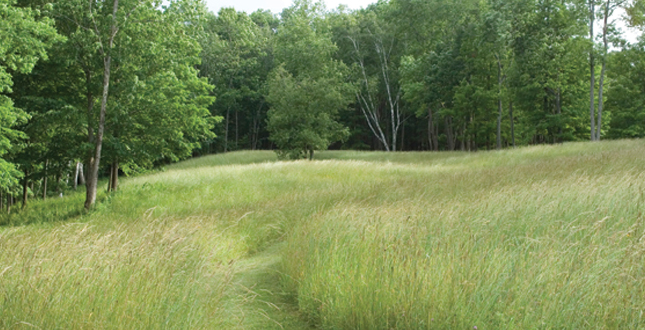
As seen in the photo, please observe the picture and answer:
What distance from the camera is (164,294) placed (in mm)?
3215

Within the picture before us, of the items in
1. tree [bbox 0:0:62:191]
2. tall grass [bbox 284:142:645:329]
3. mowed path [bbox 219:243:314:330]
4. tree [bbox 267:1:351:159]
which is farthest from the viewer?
tree [bbox 267:1:351:159]

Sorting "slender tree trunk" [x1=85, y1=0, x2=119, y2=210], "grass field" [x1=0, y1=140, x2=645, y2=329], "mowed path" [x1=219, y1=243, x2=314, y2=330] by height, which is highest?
"slender tree trunk" [x1=85, y1=0, x2=119, y2=210]

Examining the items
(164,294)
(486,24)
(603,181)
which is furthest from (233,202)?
(486,24)

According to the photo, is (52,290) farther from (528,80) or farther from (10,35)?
(528,80)

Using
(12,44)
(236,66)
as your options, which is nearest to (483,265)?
(12,44)

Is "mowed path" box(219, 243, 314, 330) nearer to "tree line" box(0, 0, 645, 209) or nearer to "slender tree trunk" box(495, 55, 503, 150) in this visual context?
"tree line" box(0, 0, 645, 209)

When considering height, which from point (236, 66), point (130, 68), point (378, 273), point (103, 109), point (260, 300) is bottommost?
point (260, 300)

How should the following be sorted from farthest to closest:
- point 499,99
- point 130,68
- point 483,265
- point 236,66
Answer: point 236,66, point 499,99, point 130,68, point 483,265

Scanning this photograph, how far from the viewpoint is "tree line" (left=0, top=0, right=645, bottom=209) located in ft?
37.4

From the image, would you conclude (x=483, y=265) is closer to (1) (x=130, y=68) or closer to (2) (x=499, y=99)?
(1) (x=130, y=68)

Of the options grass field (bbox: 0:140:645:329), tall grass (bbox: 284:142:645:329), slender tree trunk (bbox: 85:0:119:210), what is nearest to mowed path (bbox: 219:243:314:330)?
grass field (bbox: 0:140:645:329)

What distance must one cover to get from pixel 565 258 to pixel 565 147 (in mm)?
17255

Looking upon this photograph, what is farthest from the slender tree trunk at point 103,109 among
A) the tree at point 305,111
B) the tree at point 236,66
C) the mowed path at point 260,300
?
the tree at point 236,66

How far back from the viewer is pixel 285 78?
30.5 metres
